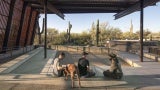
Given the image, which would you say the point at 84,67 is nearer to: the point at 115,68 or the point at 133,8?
the point at 115,68

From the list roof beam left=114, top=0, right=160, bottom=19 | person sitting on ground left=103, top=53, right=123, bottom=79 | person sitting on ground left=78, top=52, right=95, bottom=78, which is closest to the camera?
person sitting on ground left=78, top=52, right=95, bottom=78

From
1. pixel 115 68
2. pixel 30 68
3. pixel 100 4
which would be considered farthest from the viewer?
pixel 100 4

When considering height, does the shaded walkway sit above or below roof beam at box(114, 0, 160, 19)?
below

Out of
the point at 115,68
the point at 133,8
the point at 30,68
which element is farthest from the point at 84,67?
the point at 133,8

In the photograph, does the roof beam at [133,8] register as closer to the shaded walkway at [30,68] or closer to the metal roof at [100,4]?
the metal roof at [100,4]

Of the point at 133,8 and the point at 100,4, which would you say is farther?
the point at 100,4

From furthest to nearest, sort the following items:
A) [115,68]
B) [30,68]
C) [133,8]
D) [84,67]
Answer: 1. [133,8]
2. [30,68]
3. [115,68]
4. [84,67]

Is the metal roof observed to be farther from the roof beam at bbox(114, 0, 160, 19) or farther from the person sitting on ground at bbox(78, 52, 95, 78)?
the person sitting on ground at bbox(78, 52, 95, 78)

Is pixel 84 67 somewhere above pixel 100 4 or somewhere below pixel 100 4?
below

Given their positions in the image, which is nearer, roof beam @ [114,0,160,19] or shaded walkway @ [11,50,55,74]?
shaded walkway @ [11,50,55,74]

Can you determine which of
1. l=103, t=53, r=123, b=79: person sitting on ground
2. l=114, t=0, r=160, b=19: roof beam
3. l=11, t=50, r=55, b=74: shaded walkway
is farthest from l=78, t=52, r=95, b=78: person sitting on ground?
l=114, t=0, r=160, b=19: roof beam

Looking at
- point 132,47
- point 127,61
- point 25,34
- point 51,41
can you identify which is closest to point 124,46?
point 132,47

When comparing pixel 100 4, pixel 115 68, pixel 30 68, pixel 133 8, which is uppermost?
pixel 100 4

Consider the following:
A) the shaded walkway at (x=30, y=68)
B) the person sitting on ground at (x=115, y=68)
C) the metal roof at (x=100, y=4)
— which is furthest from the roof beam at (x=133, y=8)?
the person sitting on ground at (x=115, y=68)
